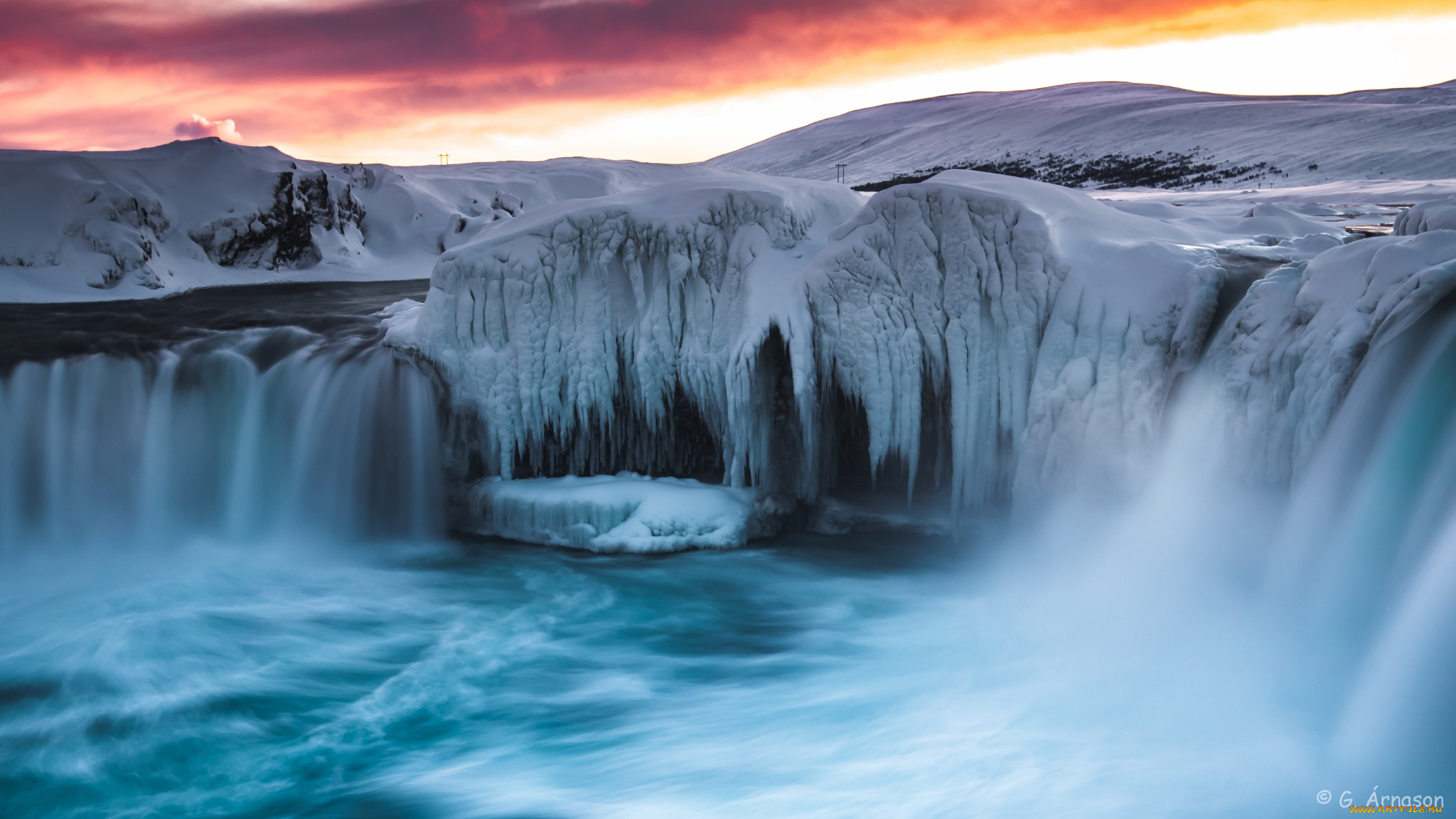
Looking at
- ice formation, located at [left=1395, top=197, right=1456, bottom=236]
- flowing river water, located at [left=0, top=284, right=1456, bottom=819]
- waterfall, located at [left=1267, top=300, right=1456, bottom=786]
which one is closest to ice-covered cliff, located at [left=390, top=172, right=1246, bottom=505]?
flowing river water, located at [left=0, top=284, right=1456, bottom=819]

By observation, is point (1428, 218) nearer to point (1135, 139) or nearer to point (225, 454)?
point (225, 454)

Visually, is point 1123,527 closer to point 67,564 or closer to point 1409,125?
point 67,564

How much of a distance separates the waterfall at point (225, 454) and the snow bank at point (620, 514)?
0.74 m

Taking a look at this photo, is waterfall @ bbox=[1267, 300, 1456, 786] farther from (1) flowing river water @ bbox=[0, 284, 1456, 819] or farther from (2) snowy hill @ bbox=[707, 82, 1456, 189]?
(2) snowy hill @ bbox=[707, 82, 1456, 189]

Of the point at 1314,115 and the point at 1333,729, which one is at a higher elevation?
the point at 1314,115

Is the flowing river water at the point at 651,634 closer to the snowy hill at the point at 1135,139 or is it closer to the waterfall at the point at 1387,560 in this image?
the waterfall at the point at 1387,560

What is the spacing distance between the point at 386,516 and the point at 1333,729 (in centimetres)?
635

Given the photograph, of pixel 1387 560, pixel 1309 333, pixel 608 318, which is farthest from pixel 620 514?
pixel 1387 560

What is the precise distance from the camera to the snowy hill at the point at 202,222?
48.2ft

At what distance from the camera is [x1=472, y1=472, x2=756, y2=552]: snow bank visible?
6777mm

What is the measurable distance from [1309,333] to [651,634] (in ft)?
13.4

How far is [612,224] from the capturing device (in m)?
7.11

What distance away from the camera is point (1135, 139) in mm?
35531

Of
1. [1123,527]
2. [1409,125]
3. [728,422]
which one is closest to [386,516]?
[728,422]
